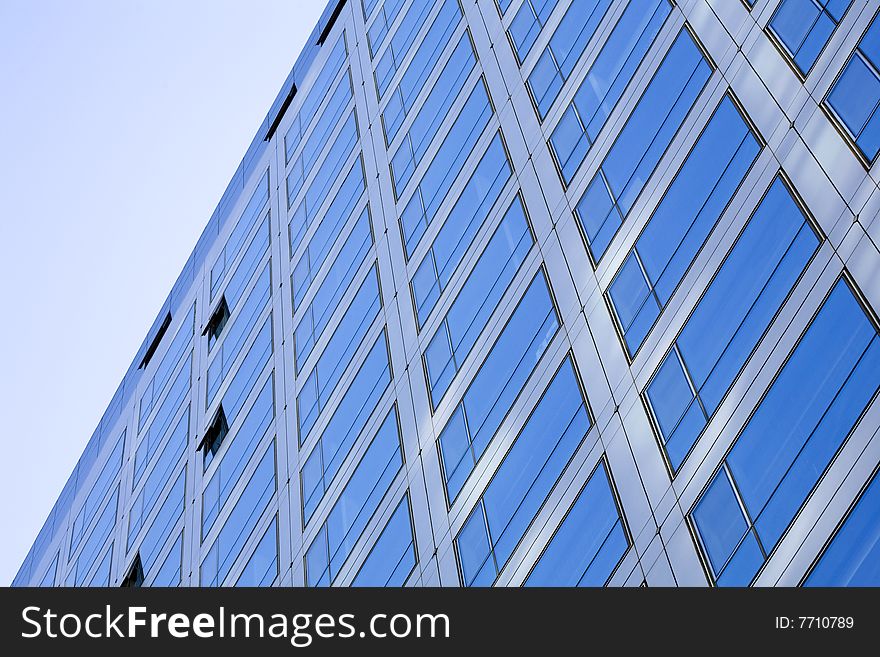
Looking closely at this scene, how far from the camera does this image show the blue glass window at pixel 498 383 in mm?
28250

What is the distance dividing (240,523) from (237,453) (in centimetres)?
348

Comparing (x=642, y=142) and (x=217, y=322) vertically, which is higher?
(x=217, y=322)

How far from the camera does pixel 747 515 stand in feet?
67.3

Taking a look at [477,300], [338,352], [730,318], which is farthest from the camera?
[338,352]

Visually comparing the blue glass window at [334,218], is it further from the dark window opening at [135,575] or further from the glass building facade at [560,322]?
the dark window opening at [135,575]

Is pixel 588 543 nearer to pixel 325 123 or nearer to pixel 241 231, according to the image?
pixel 325 123

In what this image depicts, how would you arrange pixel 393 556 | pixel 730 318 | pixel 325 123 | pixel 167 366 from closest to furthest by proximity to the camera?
pixel 730 318, pixel 393 556, pixel 325 123, pixel 167 366

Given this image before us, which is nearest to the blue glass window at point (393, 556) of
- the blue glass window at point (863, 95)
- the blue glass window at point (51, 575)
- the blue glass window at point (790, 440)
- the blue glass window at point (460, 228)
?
the blue glass window at point (460, 228)

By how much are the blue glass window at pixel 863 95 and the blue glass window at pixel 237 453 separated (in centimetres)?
2294

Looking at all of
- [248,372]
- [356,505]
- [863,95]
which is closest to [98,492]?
[248,372]

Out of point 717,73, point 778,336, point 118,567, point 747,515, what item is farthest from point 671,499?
point 118,567

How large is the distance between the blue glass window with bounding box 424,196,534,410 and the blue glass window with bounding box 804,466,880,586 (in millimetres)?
12980

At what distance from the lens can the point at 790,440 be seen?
2034 cm
